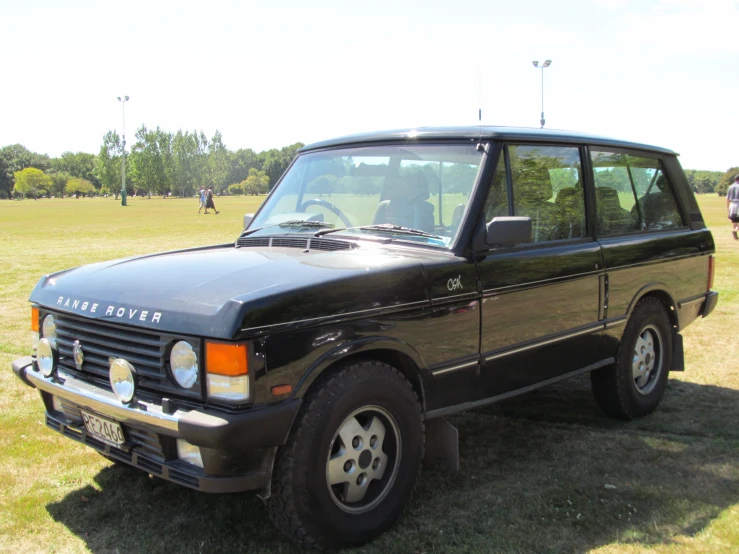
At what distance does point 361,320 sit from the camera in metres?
3.21

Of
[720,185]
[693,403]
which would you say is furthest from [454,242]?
[720,185]

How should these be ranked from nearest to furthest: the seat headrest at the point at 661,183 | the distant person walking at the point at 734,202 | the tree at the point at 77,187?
the seat headrest at the point at 661,183 → the distant person walking at the point at 734,202 → the tree at the point at 77,187

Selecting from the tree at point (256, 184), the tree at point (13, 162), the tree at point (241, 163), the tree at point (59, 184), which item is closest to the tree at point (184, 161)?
the tree at point (256, 184)

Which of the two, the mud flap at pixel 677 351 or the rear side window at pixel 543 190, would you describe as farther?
the mud flap at pixel 677 351

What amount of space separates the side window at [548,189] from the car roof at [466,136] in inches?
2.9

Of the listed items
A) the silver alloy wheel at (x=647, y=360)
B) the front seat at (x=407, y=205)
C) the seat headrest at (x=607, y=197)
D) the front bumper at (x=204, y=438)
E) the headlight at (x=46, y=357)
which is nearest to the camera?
the front bumper at (x=204, y=438)

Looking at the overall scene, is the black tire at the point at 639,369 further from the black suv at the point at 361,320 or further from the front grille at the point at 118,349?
the front grille at the point at 118,349

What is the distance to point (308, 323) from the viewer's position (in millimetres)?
3004

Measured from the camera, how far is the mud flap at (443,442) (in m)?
3.80

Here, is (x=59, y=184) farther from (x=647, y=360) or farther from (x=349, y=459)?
(x=349, y=459)

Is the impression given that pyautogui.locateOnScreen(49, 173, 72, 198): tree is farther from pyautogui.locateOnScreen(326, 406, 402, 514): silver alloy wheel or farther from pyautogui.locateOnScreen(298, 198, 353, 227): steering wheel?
pyautogui.locateOnScreen(326, 406, 402, 514): silver alloy wheel

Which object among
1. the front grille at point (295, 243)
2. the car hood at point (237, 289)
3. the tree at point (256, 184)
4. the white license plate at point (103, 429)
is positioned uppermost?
the tree at point (256, 184)

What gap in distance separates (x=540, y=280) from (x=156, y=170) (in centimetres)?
12181

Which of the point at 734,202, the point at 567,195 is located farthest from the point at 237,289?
the point at 734,202
